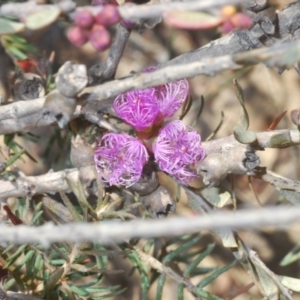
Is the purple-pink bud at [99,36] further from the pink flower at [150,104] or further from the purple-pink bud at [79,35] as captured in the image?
the pink flower at [150,104]

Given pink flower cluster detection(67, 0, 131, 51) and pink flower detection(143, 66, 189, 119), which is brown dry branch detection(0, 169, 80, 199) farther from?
pink flower cluster detection(67, 0, 131, 51)

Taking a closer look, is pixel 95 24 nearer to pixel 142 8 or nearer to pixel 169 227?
pixel 142 8

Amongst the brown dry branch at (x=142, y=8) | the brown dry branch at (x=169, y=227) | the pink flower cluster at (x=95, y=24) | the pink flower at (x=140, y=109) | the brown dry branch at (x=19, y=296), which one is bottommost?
the brown dry branch at (x=19, y=296)

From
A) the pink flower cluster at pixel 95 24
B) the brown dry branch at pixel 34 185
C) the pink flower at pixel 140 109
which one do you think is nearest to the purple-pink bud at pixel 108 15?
the pink flower cluster at pixel 95 24

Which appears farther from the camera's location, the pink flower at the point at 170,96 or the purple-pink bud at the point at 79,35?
the pink flower at the point at 170,96

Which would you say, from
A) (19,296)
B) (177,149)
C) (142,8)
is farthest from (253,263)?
(142,8)

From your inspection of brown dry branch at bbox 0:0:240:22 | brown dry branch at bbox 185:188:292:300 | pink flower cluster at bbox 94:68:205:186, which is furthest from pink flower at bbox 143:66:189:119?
brown dry branch at bbox 0:0:240:22

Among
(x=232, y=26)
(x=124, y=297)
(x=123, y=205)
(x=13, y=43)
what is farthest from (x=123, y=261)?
(x=232, y=26)
